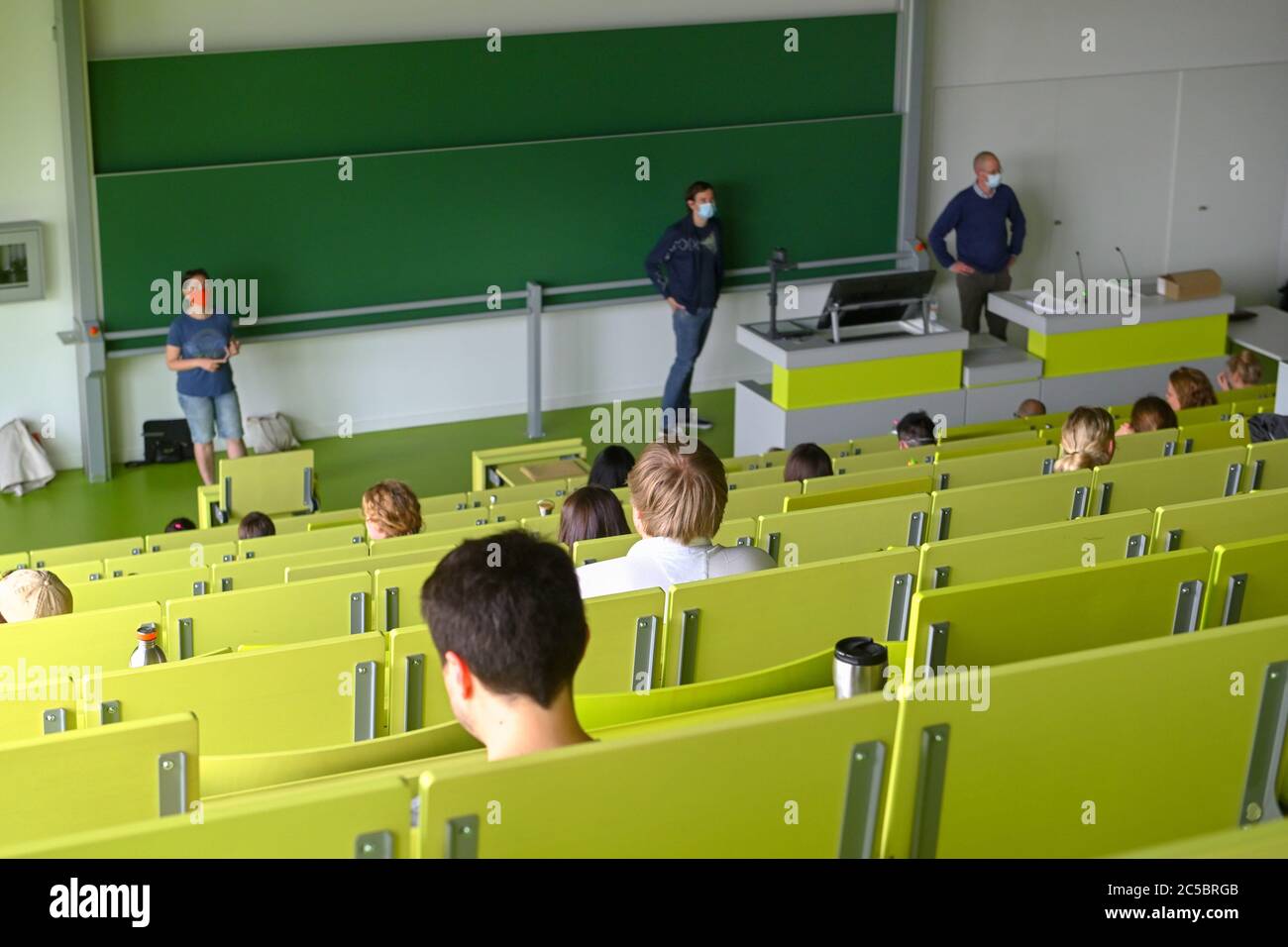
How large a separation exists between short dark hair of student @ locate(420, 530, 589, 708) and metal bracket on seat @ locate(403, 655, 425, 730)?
1.40m

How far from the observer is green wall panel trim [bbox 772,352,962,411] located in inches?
388

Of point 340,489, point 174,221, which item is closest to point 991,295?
point 340,489

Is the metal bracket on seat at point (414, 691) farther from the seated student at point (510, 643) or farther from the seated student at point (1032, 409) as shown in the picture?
the seated student at point (1032, 409)

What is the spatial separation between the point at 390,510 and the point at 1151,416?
3.47 metres

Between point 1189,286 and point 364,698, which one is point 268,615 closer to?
point 364,698

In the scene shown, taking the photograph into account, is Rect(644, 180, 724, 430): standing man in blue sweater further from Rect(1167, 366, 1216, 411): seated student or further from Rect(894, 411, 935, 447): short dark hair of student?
Rect(1167, 366, 1216, 411): seated student

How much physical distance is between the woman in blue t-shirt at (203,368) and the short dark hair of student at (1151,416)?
5222mm

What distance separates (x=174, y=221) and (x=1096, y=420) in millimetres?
5848

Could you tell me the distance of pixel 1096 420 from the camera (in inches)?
256

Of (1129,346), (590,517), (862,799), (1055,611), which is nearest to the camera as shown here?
(862,799)

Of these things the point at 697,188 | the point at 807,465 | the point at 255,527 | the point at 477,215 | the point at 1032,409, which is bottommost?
the point at 255,527

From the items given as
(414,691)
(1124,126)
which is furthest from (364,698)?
(1124,126)

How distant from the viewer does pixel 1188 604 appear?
4.07 metres

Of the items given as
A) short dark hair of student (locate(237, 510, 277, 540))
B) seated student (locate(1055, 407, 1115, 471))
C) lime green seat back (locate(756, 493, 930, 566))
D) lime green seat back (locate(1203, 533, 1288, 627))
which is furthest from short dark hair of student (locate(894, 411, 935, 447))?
lime green seat back (locate(1203, 533, 1288, 627))
